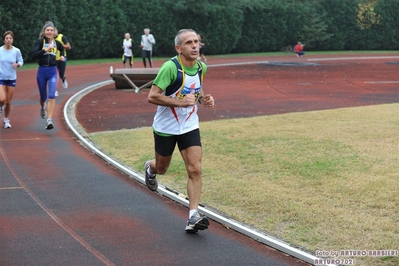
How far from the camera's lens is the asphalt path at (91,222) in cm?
670

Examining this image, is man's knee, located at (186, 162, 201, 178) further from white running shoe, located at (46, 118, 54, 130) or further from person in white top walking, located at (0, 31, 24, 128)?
white running shoe, located at (46, 118, 54, 130)

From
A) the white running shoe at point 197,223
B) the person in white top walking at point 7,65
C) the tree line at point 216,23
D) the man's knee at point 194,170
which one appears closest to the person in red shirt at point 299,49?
the tree line at point 216,23

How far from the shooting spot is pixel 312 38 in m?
51.9

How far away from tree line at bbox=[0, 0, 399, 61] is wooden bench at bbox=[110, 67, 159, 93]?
11.6 metres

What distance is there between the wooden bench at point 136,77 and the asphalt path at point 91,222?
1115 cm

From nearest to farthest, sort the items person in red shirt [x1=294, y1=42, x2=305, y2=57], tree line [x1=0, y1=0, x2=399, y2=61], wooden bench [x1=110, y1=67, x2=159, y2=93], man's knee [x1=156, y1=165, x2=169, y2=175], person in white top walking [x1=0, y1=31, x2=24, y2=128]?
man's knee [x1=156, y1=165, x2=169, y2=175] < person in white top walking [x1=0, y1=31, x2=24, y2=128] < wooden bench [x1=110, y1=67, x2=159, y2=93] < tree line [x1=0, y1=0, x2=399, y2=61] < person in red shirt [x1=294, y1=42, x2=305, y2=57]

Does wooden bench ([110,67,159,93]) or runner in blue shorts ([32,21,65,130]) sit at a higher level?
runner in blue shorts ([32,21,65,130])

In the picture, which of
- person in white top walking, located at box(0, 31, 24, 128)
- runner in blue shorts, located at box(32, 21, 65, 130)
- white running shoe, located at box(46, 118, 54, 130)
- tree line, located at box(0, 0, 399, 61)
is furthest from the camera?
tree line, located at box(0, 0, 399, 61)

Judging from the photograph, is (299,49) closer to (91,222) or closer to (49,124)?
(49,124)

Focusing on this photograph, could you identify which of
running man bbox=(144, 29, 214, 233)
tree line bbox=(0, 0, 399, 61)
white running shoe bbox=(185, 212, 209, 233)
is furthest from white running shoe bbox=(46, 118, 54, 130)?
tree line bbox=(0, 0, 399, 61)

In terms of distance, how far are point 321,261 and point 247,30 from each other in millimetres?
44229

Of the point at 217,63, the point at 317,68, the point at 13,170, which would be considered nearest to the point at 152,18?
the point at 217,63

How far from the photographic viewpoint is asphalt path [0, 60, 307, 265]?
22.0 ft

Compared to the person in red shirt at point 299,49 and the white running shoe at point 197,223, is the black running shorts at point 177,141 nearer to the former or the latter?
the white running shoe at point 197,223
